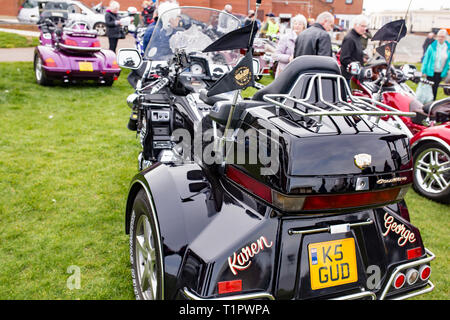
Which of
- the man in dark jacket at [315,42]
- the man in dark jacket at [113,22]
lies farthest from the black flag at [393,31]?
the man in dark jacket at [113,22]

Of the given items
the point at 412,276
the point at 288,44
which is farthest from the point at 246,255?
the point at 288,44

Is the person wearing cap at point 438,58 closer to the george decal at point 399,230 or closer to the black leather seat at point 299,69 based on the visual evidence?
the black leather seat at point 299,69

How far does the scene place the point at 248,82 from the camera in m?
2.27

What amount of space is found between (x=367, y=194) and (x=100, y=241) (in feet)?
8.22

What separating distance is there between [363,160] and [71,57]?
850 cm

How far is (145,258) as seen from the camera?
8.70 ft

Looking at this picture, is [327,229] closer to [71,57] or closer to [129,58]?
[129,58]

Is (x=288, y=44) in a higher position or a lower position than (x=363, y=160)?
higher

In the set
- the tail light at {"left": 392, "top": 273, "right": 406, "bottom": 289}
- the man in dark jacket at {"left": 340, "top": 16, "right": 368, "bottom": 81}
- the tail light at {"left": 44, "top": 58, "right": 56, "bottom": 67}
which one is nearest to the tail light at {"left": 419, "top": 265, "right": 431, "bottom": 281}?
the tail light at {"left": 392, "top": 273, "right": 406, "bottom": 289}

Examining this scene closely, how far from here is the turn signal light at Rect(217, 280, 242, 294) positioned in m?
2.02

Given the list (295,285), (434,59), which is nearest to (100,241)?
(295,285)

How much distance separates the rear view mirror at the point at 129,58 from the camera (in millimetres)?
4184

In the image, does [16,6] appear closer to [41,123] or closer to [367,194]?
[41,123]

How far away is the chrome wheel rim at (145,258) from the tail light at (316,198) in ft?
2.38
